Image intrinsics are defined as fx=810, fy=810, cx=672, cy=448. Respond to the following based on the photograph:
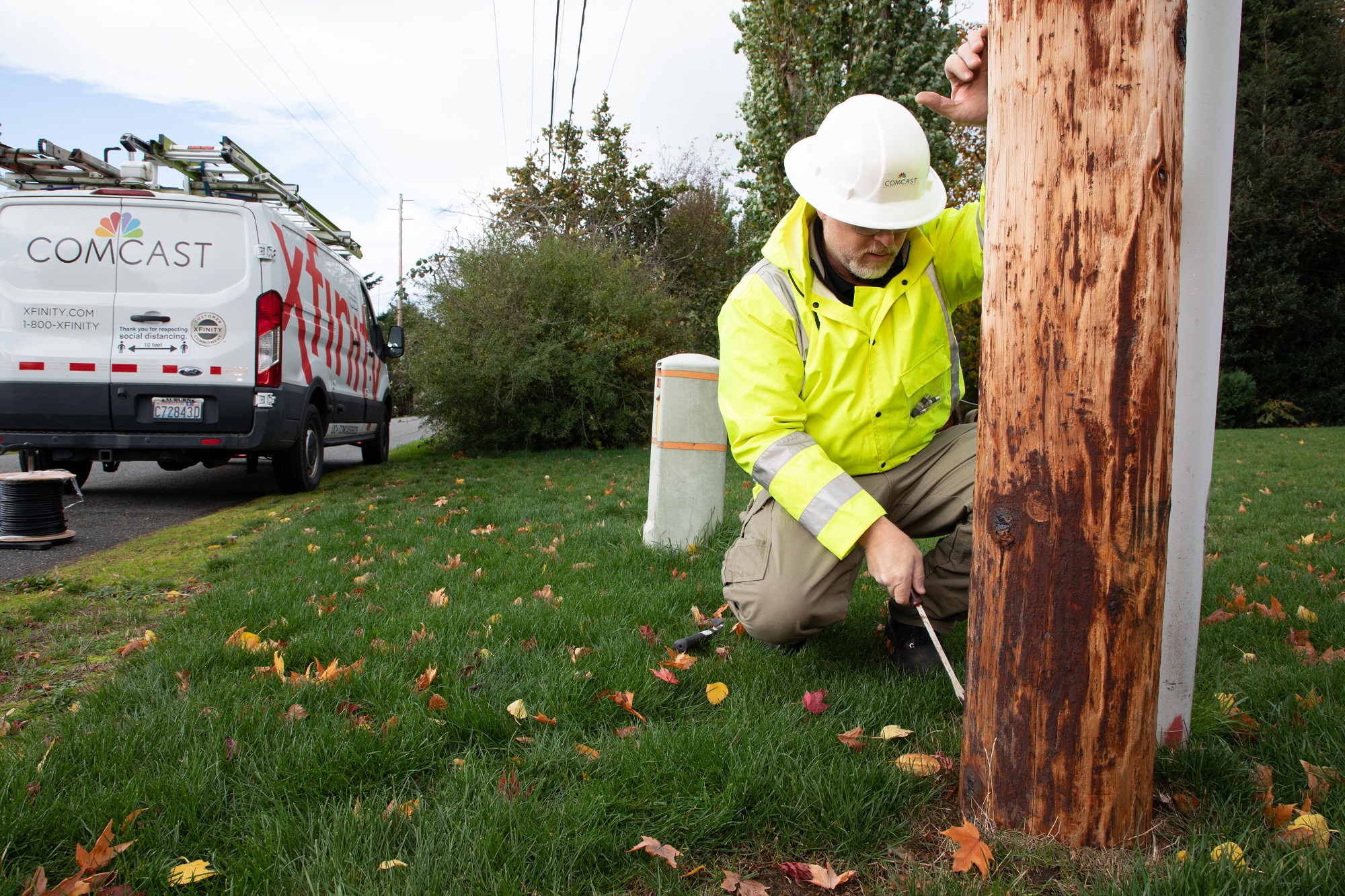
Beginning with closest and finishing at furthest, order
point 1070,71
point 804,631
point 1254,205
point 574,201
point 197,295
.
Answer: point 1070,71 → point 804,631 → point 197,295 → point 1254,205 → point 574,201

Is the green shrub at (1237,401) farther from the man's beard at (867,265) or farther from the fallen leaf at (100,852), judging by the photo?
the fallen leaf at (100,852)

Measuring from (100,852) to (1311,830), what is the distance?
8.37 ft

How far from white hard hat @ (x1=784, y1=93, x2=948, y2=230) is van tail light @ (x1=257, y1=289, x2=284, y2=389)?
5437 mm

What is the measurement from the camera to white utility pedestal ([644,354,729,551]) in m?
4.78

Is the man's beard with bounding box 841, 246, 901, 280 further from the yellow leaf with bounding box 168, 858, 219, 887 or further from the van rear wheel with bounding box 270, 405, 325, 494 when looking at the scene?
the van rear wheel with bounding box 270, 405, 325, 494

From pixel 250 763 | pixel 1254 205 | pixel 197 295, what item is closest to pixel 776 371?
pixel 250 763

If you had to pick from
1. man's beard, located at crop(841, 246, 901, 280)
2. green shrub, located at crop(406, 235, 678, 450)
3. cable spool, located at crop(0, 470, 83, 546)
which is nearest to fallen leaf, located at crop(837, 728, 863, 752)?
man's beard, located at crop(841, 246, 901, 280)

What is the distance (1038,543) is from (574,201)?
23.3m

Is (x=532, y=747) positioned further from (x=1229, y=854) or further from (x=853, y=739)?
(x=1229, y=854)

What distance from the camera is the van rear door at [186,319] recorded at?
6.20 meters

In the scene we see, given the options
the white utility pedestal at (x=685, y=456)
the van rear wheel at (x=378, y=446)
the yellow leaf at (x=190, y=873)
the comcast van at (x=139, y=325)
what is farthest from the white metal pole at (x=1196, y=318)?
the van rear wheel at (x=378, y=446)

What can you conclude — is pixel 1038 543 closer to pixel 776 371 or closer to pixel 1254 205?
pixel 776 371

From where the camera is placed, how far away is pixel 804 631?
2.78m

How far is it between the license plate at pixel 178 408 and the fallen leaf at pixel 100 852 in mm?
5271
